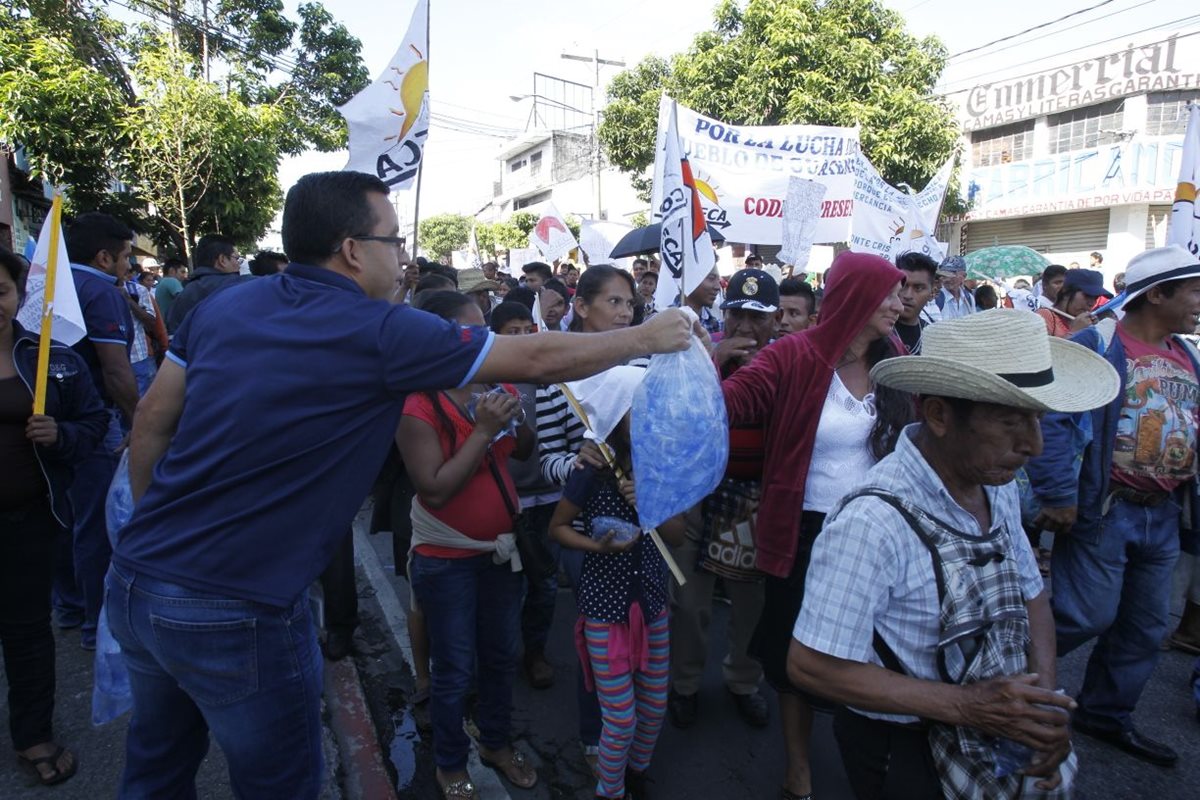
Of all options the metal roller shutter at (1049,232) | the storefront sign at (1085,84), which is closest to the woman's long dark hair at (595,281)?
the storefront sign at (1085,84)

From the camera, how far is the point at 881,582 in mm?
1600

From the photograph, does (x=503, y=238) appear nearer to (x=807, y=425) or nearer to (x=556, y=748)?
(x=556, y=748)

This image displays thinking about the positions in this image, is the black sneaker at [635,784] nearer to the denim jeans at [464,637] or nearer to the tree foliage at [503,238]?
the denim jeans at [464,637]

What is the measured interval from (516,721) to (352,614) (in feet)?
3.91

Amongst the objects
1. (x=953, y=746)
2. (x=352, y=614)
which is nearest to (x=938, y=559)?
(x=953, y=746)

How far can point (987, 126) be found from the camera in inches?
878

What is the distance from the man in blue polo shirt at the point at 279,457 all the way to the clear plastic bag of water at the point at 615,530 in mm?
907

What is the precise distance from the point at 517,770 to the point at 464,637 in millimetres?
684

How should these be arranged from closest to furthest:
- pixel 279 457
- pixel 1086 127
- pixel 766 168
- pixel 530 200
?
pixel 279 457 < pixel 766 168 < pixel 1086 127 < pixel 530 200

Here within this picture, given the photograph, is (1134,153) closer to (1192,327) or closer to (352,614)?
(1192,327)

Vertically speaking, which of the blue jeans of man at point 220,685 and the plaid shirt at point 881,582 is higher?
the plaid shirt at point 881,582

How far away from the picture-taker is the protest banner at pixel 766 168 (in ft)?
27.0

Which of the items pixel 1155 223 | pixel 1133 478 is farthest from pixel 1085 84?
pixel 1133 478

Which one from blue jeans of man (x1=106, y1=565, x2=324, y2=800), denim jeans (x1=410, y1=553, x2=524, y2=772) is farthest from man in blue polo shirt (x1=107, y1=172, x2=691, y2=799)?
denim jeans (x1=410, y1=553, x2=524, y2=772)
